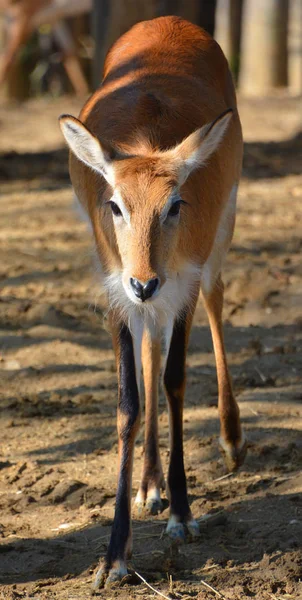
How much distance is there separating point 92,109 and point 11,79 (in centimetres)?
1449

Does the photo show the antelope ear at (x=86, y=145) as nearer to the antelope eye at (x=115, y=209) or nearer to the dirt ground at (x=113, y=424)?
the antelope eye at (x=115, y=209)

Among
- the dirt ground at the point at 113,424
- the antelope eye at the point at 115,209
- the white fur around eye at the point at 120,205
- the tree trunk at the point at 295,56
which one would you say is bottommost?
the tree trunk at the point at 295,56

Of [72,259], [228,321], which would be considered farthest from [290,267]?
[72,259]

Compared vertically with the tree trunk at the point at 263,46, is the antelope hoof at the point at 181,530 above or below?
above

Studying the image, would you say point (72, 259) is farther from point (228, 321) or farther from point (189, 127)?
point (189, 127)

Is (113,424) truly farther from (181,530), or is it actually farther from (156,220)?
(156,220)

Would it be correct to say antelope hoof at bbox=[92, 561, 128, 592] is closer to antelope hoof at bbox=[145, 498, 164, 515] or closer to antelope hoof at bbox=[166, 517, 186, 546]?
antelope hoof at bbox=[166, 517, 186, 546]

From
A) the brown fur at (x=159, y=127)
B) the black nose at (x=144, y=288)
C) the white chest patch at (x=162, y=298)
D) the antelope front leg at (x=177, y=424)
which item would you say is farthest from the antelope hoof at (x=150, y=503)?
the black nose at (x=144, y=288)

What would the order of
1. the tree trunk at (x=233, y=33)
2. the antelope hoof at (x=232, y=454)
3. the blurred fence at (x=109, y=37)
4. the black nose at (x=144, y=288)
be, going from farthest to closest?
the tree trunk at (x=233, y=33)
the blurred fence at (x=109, y=37)
the antelope hoof at (x=232, y=454)
the black nose at (x=144, y=288)

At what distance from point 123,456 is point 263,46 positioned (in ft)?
39.7

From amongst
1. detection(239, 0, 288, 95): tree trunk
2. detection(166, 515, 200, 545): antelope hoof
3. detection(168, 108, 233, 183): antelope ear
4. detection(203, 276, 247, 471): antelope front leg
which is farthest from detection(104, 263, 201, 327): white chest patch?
detection(239, 0, 288, 95): tree trunk

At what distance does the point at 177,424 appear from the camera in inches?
200

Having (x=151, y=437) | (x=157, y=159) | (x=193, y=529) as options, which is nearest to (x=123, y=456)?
(x=193, y=529)

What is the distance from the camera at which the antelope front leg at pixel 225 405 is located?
563 centimetres
